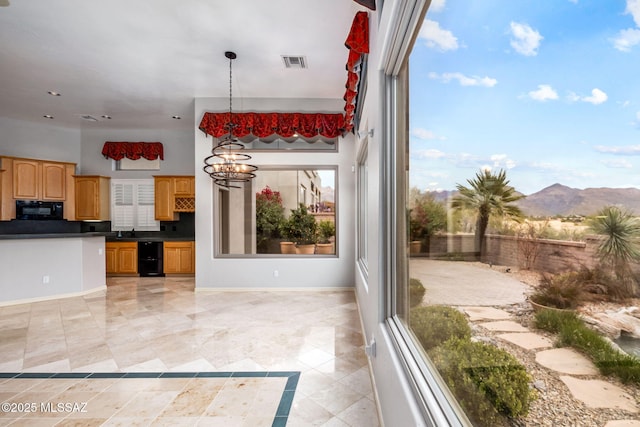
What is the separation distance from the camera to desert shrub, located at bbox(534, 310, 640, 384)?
455 millimetres

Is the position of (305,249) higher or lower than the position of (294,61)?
lower

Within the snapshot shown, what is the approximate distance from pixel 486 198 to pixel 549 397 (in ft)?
1.65

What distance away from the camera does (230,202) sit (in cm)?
580

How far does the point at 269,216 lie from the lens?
5723mm

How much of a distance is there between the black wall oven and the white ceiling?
76.8 inches

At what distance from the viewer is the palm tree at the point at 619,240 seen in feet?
1.43

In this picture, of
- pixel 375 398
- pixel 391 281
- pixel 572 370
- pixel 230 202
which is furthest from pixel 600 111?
pixel 230 202

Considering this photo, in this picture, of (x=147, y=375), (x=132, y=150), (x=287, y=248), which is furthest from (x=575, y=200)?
(x=132, y=150)

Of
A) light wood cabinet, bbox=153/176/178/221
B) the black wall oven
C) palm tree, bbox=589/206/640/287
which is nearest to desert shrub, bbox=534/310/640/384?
palm tree, bbox=589/206/640/287

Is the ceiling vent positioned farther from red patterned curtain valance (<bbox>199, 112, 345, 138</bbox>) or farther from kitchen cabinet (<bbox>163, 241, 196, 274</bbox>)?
kitchen cabinet (<bbox>163, 241, 196, 274</bbox>)

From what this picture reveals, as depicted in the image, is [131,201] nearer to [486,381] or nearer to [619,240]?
[486,381]

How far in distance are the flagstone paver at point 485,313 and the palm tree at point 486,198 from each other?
18 centimetres

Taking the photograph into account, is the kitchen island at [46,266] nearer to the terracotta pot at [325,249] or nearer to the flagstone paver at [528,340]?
the terracotta pot at [325,249]

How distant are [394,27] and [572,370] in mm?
1514
